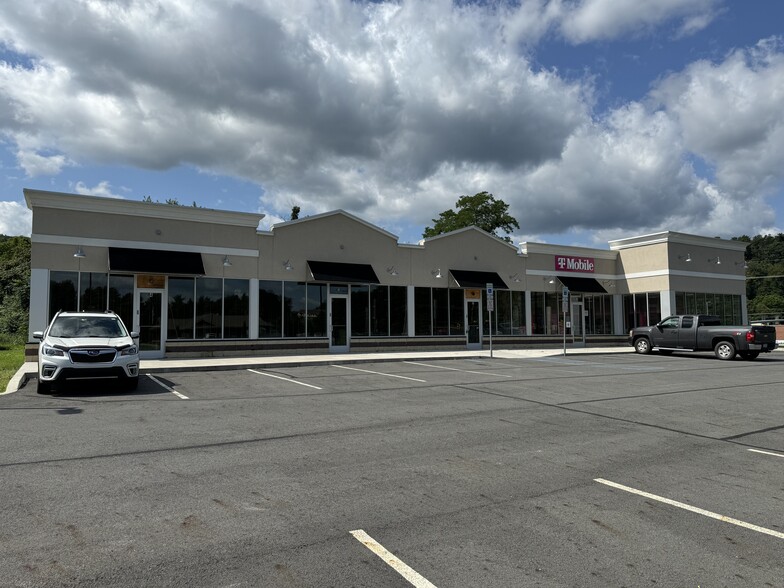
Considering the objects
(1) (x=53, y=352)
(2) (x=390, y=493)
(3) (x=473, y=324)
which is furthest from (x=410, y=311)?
(2) (x=390, y=493)

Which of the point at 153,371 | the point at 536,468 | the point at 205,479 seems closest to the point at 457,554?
the point at 536,468

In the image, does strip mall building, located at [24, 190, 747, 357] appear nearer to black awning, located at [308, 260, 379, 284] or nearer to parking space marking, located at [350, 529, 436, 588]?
black awning, located at [308, 260, 379, 284]

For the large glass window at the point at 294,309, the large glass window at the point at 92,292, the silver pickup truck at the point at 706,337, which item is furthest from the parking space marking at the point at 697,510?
the silver pickup truck at the point at 706,337

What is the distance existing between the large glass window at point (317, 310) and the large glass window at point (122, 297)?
6915 mm

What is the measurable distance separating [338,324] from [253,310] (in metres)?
3.86

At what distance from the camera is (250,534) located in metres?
4.18

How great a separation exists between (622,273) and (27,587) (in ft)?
113

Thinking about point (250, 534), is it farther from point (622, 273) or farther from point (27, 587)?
point (622, 273)

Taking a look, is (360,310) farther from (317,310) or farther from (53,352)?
(53,352)

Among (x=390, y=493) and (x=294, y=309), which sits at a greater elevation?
(x=294, y=309)

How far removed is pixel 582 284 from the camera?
31.7 m

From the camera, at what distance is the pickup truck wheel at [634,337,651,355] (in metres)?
26.6

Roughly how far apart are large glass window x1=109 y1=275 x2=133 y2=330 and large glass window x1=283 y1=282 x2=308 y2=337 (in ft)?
19.1

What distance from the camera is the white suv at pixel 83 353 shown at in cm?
1141
